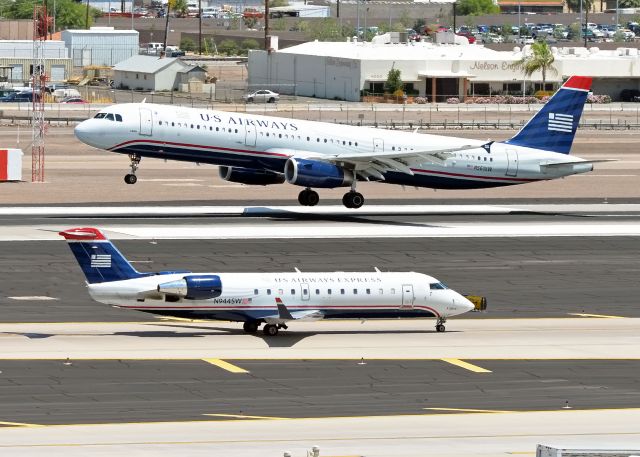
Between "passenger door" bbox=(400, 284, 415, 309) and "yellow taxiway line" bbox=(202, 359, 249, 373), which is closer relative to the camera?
"yellow taxiway line" bbox=(202, 359, 249, 373)

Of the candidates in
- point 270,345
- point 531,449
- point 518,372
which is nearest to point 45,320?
point 270,345

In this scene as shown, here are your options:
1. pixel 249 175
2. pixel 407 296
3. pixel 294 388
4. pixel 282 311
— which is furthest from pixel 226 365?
pixel 249 175

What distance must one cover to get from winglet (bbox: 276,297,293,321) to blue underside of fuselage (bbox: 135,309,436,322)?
0.35 metres

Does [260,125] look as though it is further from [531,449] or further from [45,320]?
[531,449]

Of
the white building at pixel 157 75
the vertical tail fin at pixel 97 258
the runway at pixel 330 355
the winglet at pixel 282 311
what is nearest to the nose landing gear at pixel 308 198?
the runway at pixel 330 355

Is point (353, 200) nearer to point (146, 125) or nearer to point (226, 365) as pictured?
point (146, 125)

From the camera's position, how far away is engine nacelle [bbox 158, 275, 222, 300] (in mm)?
52375

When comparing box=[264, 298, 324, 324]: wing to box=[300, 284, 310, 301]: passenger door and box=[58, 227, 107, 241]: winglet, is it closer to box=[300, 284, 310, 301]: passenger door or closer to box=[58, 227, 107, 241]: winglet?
box=[300, 284, 310, 301]: passenger door

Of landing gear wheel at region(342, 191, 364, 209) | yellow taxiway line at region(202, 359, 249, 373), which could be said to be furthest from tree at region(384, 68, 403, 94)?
yellow taxiway line at region(202, 359, 249, 373)

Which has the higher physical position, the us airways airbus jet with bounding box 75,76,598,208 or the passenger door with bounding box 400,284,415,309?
the us airways airbus jet with bounding box 75,76,598,208

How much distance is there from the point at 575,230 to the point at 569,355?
3246 cm

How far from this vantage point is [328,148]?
3413 inches

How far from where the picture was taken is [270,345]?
174ft

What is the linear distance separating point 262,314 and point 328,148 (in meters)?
33.6
